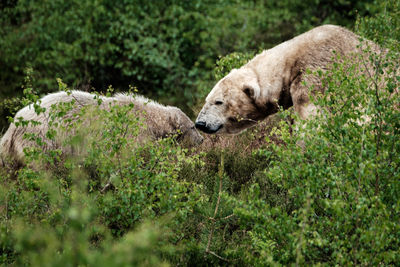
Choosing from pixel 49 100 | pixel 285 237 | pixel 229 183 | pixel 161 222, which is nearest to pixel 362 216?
pixel 285 237

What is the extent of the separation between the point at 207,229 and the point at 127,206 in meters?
0.99

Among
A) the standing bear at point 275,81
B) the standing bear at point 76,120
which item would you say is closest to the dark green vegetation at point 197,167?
the standing bear at point 76,120

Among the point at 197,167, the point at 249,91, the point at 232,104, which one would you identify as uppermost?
the point at 249,91

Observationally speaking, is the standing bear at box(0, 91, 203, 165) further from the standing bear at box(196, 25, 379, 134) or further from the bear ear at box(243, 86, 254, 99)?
the bear ear at box(243, 86, 254, 99)

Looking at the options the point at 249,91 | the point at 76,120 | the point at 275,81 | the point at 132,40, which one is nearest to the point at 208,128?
the point at 249,91

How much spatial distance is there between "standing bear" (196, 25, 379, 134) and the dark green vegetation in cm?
42

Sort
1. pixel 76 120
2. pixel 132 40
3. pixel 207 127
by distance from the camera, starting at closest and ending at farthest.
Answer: pixel 207 127 → pixel 76 120 → pixel 132 40

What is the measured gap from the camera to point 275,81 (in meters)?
5.38

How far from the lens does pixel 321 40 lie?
17.3ft

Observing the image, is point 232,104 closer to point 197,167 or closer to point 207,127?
point 207,127

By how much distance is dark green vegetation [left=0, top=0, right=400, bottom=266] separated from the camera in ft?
9.20

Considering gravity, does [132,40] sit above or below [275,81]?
below

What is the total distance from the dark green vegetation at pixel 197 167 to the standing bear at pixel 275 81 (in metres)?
0.42

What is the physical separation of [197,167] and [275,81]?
1.56m
